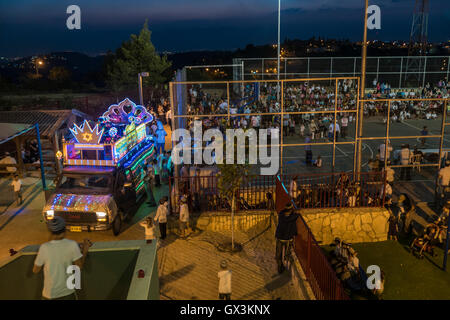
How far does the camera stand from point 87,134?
11.6 m

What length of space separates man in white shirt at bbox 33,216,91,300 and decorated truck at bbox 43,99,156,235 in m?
5.96

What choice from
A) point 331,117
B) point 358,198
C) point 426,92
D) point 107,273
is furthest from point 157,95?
point 107,273

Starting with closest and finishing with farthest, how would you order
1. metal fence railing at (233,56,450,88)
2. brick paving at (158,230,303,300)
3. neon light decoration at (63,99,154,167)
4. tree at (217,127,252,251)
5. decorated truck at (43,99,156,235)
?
brick paving at (158,230,303,300) < tree at (217,127,252,251) < decorated truck at (43,99,156,235) < neon light decoration at (63,99,154,167) < metal fence railing at (233,56,450,88)

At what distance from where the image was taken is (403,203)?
12031 mm

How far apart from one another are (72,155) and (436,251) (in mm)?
11264

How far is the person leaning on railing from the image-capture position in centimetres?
889

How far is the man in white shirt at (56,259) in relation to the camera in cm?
454

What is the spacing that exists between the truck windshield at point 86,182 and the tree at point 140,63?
2977 cm

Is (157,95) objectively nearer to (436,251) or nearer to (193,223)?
(193,223)

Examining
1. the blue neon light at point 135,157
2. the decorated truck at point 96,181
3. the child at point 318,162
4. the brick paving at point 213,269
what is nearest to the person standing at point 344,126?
the child at point 318,162

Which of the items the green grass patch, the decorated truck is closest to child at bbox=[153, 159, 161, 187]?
the decorated truck

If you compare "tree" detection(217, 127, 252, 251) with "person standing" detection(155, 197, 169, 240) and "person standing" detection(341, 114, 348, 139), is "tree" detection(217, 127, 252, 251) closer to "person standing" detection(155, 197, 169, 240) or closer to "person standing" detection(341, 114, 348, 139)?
"person standing" detection(155, 197, 169, 240)

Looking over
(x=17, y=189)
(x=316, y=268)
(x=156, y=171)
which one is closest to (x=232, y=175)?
(x=316, y=268)

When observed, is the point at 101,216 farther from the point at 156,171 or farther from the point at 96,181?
the point at 156,171
